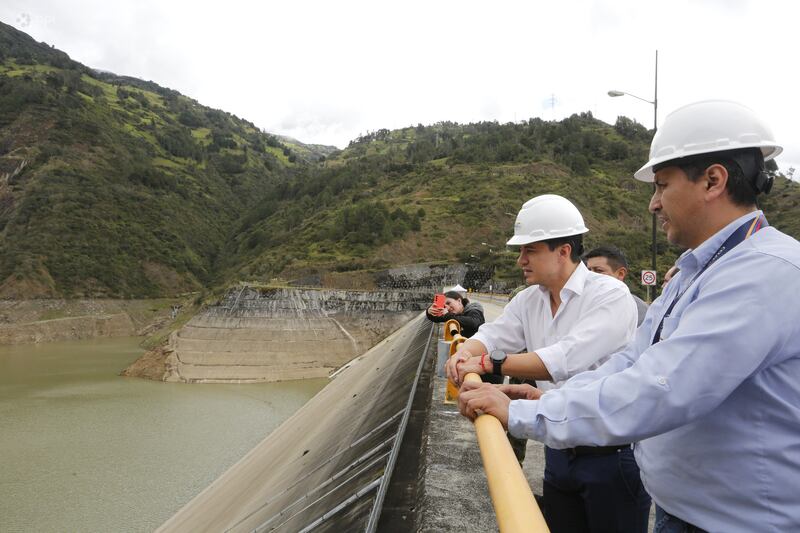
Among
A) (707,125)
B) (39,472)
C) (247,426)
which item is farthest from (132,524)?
(707,125)

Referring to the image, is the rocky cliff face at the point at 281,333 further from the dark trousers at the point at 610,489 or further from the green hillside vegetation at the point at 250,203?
the dark trousers at the point at 610,489

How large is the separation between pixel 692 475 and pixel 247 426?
25.6 m

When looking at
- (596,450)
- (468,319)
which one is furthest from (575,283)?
(468,319)

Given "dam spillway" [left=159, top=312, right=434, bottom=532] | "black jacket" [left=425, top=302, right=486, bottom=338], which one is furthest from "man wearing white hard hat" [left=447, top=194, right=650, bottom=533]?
"black jacket" [left=425, top=302, right=486, bottom=338]

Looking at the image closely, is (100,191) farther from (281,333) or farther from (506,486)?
(506,486)

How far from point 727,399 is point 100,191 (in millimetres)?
98388

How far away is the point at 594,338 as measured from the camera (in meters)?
2.40

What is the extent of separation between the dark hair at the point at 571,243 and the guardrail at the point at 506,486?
1.38 meters

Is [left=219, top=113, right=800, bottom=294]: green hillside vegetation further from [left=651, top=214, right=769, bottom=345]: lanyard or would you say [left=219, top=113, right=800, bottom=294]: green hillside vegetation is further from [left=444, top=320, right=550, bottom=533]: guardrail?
[left=444, top=320, right=550, bottom=533]: guardrail

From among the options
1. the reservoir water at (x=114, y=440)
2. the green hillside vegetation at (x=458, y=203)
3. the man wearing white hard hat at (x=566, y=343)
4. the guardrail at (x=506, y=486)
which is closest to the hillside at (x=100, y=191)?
the green hillside vegetation at (x=458, y=203)

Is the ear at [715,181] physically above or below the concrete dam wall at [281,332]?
above

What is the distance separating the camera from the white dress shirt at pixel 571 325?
7.84ft

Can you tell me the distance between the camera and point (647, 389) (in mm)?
1259

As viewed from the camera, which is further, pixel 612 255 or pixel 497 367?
pixel 612 255
